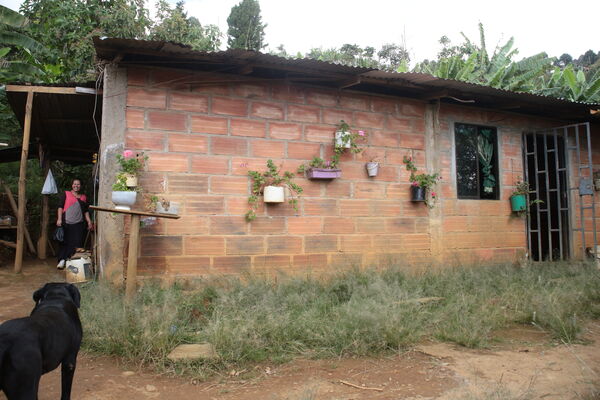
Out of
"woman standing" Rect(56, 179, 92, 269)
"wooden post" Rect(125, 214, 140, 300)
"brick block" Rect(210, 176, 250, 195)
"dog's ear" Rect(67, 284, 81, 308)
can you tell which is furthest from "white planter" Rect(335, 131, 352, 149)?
"woman standing" Rect(56, 179, 92, 269)

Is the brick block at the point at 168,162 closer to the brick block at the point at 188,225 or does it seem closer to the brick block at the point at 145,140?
the brick block at the point at 145,140

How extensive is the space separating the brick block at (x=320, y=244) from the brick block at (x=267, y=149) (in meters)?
1.21

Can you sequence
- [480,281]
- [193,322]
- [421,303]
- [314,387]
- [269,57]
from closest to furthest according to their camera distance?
[314,387]
[193,322]
[421,303]
[269,57]
[480,281]

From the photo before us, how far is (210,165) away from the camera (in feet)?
17.7

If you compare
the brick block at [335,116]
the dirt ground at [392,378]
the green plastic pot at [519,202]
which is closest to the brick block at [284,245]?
the brick block at [335,116]

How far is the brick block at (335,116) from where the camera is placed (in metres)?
6.07

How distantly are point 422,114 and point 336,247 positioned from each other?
257 centimetres

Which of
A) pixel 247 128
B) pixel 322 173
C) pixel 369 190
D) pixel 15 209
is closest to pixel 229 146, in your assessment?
pixel 247 128

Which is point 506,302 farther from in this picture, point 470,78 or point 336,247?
point 470,78

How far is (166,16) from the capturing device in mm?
12539

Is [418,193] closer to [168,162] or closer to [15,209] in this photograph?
[168,162]

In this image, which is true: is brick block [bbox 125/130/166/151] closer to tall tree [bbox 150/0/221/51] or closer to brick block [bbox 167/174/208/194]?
brick block [bbox 167/174/208/194]

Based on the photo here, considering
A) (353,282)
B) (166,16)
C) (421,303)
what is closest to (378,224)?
(353,282)

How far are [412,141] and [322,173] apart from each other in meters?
1.75
